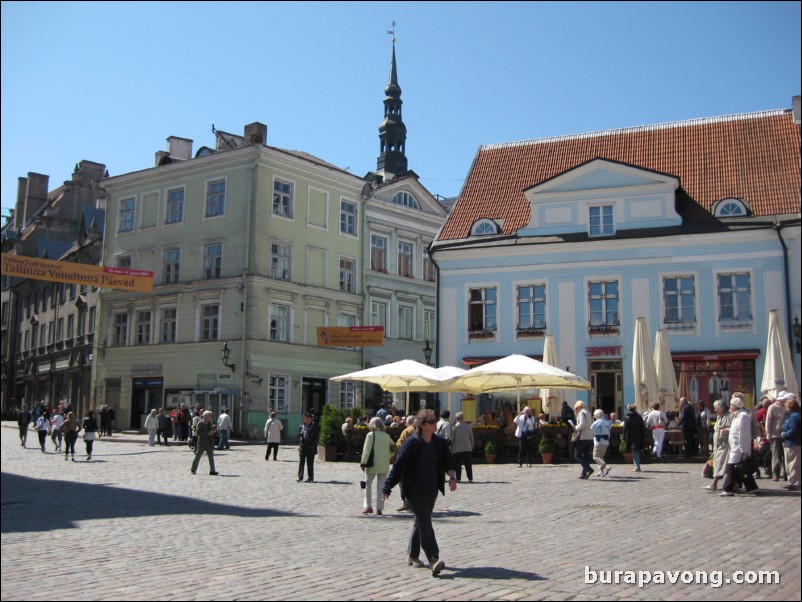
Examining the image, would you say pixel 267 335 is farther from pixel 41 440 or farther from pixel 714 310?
pixel 714 310

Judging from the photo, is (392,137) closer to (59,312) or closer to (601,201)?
(59,312)

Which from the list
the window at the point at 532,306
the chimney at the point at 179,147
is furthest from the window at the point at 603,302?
the chimney at the point at 179,147

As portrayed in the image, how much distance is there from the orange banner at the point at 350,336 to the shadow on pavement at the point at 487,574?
31.7 meters

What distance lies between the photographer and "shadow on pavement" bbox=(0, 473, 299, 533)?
12609 millimetres

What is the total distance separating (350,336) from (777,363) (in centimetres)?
2237

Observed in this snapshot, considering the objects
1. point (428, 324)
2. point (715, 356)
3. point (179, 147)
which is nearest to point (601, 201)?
point (715, 356)

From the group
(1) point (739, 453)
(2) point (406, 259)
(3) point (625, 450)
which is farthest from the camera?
(2) point (406, 259)

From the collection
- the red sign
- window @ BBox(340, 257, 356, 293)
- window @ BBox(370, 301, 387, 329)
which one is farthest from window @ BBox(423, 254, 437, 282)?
the red sign

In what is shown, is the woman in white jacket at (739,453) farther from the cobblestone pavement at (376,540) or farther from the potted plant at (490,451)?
the potted plant at (490,451)

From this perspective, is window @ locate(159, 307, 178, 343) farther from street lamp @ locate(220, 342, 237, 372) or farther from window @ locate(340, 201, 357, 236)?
window @ locate(340, 201, 357, 236)

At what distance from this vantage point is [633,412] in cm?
2000

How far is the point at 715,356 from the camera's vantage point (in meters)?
29.2

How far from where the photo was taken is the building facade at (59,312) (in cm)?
5009

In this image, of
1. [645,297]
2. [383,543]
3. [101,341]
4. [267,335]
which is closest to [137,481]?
[383,543]
